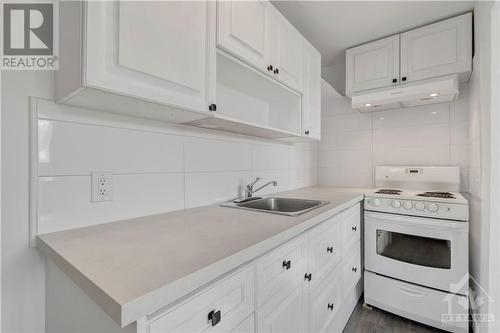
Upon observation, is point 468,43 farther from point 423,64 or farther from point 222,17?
point 222,17

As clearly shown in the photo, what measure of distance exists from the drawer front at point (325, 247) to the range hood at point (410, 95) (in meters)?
1.21

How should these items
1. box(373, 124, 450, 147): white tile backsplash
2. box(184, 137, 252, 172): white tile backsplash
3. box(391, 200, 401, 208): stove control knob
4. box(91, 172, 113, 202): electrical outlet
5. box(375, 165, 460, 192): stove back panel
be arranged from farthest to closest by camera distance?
box(373, 124, 450, 147): white tile backsplash → box(375, 165, 460, 192): stove back panel → box(391, 200, 401, 208): stove control knob → box(184, 137, 252, 172): white tile backsplash → box(91, 172, 113, 202): electrical outlet

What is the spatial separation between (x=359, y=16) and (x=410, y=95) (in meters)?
0.77

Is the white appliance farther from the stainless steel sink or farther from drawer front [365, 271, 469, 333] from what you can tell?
the stainless steel sink

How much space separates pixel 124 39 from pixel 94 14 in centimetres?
9

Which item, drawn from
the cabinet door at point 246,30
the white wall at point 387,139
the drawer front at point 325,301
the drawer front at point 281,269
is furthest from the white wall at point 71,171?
the white wall at point 387,139

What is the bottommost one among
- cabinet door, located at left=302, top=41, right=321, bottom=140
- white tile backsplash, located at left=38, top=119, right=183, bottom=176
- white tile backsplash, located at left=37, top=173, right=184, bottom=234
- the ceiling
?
white tile backsplash, located at left=37, top=173, right=184, bottom=234

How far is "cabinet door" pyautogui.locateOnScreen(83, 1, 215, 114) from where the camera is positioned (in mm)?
727

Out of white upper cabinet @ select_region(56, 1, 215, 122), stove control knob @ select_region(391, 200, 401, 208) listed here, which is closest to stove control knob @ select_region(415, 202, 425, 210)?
stove control knob @ select_region(391, 200, 401, 208)

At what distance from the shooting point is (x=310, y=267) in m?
1.20

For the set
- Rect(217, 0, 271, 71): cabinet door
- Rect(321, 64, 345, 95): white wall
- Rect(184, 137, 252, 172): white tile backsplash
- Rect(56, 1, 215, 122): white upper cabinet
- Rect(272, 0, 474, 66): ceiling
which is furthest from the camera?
Rect(321, 64, 345, 95): white wall

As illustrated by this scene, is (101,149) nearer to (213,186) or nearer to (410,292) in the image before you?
(213,186)

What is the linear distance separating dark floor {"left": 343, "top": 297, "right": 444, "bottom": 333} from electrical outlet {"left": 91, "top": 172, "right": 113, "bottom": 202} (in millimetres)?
1863

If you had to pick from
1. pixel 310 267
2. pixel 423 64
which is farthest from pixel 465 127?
pixel 310 267
